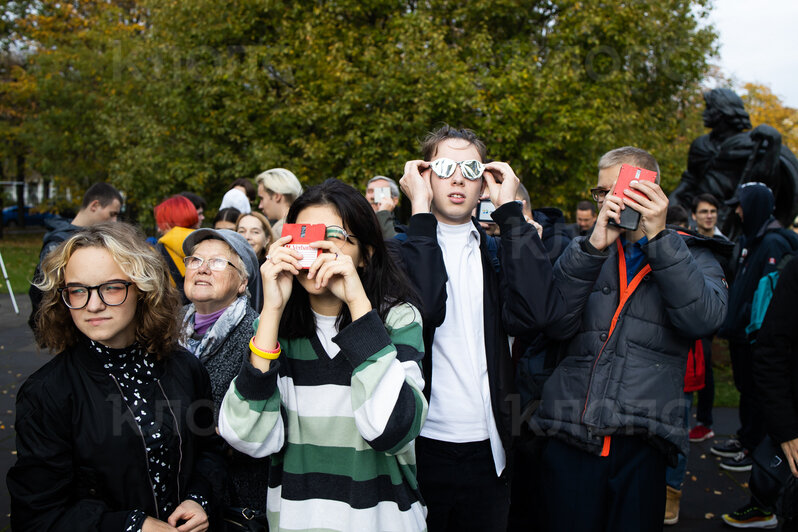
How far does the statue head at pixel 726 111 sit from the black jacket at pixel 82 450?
689 centimetres

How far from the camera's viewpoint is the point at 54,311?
6.40ft

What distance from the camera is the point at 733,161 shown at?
6.91 m

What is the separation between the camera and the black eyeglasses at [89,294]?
6.34 feet

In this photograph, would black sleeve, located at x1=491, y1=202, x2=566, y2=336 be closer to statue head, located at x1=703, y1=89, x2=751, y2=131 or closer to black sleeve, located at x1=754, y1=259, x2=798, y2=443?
black sleeve, located at x1=754, y1=259, x2=798, y2=443

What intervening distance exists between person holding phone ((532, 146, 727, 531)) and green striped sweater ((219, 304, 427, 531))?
759 mm

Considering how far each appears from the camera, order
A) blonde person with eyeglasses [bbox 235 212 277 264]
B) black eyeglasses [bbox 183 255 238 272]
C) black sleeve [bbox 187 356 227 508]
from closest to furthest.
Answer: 1. black sleeve [bbox 187 356 227 508]
2. black eyeglasses [bbox 183 255 238 272]
3. blonde person with eyeglasses [bbox 235 212 277 264]

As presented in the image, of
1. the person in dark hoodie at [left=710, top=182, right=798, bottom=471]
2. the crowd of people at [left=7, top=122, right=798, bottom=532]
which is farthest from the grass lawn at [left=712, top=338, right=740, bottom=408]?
the crowd of people at [left=7, top=122, right=798, bottom=532]

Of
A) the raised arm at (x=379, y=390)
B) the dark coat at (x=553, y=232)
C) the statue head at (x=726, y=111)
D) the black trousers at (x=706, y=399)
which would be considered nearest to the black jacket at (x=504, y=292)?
the raised arm at (x=379, y=390)

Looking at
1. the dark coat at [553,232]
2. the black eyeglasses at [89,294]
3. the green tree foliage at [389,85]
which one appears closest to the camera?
the black eyeglasses at [89,294]

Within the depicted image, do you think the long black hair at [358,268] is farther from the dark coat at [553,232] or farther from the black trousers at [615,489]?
the dark coat at [553,232]

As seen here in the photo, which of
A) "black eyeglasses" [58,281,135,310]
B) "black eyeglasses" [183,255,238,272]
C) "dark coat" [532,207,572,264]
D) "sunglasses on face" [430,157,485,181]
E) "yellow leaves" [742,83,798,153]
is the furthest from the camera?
"yellow leaves" [742,83,798,153]

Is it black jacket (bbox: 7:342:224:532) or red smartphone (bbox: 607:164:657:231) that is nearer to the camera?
black jacket (bbox: 7:342:224:532)

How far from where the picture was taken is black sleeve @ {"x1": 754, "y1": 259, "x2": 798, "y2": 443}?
8.39 feet

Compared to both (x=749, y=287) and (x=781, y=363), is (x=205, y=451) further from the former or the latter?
(x=749, y=287)
